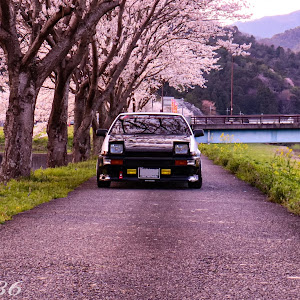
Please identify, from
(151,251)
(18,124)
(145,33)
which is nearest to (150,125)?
(18,124)

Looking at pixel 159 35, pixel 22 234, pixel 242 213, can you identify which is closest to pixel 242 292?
pixel 22 234

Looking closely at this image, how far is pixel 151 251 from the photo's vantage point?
531 centimetres

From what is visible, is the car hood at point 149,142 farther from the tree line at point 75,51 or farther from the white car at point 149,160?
the tree line at point 75,51

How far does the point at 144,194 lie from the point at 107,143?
57.7 inches

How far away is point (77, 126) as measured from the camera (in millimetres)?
22812

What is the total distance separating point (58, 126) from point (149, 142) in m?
6.75

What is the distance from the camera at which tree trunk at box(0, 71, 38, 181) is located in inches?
457

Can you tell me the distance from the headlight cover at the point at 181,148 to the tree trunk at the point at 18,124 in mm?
3439

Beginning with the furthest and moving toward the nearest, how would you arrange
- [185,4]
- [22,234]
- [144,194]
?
[185,4]
[144,194]
[22,234]

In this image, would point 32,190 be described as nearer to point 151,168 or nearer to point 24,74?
point 151,168

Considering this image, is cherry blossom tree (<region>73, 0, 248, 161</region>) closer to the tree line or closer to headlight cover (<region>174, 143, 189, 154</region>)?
the tree line

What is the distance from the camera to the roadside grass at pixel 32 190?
7988 mm

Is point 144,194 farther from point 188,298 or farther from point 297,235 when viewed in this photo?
point 188,298

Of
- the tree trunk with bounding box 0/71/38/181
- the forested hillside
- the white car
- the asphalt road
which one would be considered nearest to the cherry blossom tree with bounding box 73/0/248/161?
the tree trunk with bounding box 0/71/38/181
